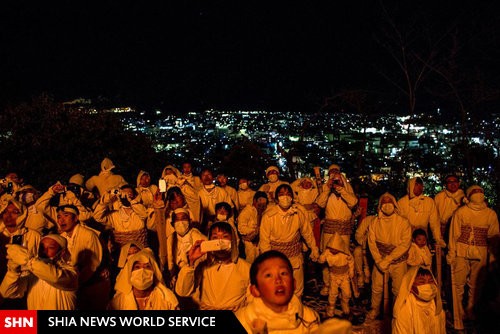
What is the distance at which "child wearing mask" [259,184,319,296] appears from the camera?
6055 millimetres

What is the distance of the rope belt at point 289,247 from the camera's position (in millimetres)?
6062

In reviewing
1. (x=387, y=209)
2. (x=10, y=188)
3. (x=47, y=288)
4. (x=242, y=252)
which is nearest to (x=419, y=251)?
(x=387, y=209)

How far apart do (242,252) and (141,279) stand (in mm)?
5564

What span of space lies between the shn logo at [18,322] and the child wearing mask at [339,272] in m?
4.20

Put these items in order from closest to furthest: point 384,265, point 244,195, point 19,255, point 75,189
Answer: point 19,255, point 384,265, point 75,189, point 244,195

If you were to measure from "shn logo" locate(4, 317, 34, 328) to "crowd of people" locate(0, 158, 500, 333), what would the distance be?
0.38 meters

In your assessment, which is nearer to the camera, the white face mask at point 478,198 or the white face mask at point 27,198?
the white face mask at point 478,198

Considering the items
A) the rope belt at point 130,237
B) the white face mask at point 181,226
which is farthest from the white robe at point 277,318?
the rope belt at point 130,237

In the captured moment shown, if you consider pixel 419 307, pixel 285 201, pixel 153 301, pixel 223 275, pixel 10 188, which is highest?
pixel 10 188

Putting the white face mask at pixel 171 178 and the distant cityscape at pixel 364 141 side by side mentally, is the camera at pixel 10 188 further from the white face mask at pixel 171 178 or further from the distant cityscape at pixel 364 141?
the distant cityscape at pixel 364 141

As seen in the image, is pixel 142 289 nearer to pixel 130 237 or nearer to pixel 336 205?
pixel 130 237

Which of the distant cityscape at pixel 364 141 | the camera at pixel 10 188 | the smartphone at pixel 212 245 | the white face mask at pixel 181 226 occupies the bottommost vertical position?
the smartphone at pixel 212 245

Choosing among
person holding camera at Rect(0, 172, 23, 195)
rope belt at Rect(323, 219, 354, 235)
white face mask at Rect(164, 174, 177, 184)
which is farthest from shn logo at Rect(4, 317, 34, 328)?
person holding camera at Rect(0, 172, 23, 195)

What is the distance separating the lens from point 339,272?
6.22 m
